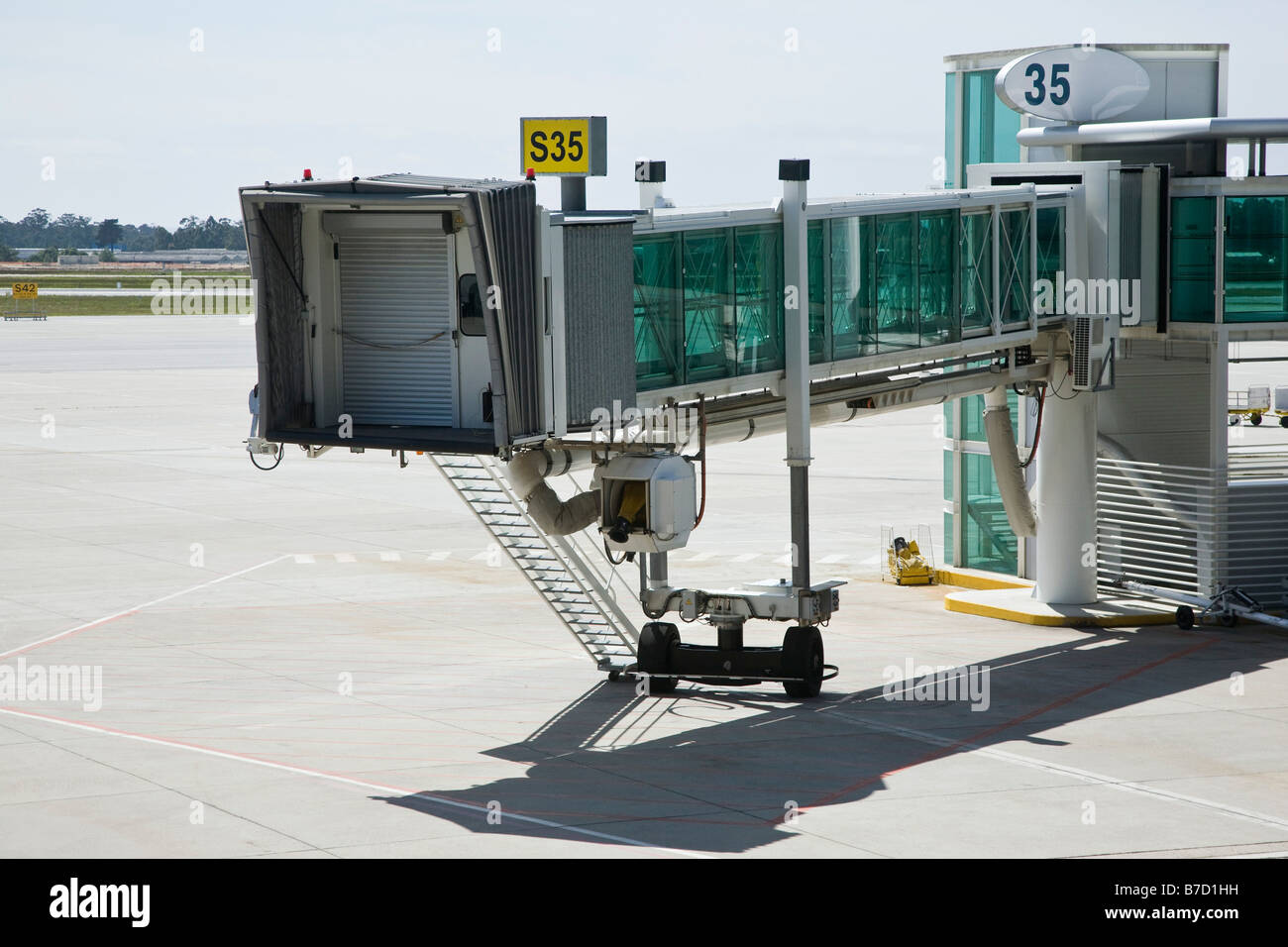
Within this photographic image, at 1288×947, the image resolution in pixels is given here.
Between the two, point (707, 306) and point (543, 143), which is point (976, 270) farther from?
point (543, 143)

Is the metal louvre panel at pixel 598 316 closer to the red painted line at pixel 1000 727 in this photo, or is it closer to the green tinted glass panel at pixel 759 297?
the green tinted glass panel at pixel 759 297

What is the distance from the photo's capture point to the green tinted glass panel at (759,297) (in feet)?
77.4

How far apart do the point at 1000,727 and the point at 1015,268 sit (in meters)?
8.63

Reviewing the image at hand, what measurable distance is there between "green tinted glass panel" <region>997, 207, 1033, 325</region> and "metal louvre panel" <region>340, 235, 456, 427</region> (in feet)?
34.2

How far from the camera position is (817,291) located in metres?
24.6

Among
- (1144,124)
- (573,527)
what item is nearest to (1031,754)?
(573,527)

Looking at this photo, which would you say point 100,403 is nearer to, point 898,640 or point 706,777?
point 898,640

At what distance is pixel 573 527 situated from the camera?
23.2 metres

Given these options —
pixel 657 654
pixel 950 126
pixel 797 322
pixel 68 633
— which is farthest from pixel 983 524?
pixel 68 633

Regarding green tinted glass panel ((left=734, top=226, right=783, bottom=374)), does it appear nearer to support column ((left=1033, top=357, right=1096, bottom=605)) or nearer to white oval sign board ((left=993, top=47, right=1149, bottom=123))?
support column ((left=1033, top=357, right=1096, bottom=605))

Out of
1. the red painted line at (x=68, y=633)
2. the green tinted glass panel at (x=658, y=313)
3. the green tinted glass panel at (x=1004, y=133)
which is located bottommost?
the red painted line at (x=68, y=633)

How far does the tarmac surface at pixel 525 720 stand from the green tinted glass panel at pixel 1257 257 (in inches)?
227

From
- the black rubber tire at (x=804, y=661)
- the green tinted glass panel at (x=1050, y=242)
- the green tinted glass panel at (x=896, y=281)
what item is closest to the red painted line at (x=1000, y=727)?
the black rubber tire at (x=804, y=661)

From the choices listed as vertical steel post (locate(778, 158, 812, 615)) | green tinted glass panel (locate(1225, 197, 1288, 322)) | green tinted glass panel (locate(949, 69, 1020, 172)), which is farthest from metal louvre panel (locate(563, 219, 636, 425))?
green tinted glass panel (locate(949, 69, 1020, 172))
